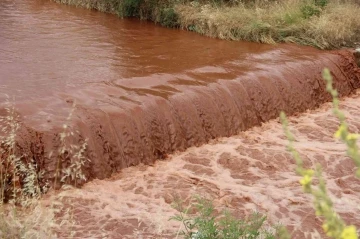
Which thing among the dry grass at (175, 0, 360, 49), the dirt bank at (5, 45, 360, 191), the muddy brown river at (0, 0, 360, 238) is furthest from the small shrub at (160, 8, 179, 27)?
the dirt bank at (5, 45, 360, 191)

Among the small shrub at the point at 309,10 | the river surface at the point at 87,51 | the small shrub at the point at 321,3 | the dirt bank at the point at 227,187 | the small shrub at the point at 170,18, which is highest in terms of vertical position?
the small shrub at the point at 321,3

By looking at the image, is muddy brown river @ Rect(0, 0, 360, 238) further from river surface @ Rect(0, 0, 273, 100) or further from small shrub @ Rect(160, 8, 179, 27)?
small shrub @ Rect(160, 8, 179, 27)

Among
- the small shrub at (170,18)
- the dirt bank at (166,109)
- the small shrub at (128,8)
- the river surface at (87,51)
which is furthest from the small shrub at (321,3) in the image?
the small shrub at (128,8)

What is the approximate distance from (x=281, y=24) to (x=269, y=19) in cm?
33

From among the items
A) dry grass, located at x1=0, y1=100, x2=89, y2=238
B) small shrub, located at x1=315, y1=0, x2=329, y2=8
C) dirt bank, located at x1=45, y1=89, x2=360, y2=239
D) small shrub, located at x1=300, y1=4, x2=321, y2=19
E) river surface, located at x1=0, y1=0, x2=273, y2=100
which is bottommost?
dirt bank, located at x1=45, y1=89, x2=360, y2=239

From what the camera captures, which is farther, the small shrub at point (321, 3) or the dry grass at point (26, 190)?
the small shrub at point (321, 3)

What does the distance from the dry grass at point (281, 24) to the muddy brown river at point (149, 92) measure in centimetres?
39

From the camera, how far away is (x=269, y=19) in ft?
39.8

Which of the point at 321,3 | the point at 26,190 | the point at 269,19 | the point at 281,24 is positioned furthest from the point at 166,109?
the point at 321,3

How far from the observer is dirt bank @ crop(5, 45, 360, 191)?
6.14m

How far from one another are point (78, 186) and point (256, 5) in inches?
334

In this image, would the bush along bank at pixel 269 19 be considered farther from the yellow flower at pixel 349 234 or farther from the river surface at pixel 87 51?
the yellow flower at pixel 349 234

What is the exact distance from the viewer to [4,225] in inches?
155

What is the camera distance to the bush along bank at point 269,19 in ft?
37.6
